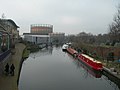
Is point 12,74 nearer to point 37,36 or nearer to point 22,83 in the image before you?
point 22,83

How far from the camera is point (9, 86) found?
40.2ft

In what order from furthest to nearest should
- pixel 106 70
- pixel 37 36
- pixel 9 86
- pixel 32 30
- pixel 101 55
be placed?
pixel 32 30
pixel 37 36
pixel 101 55
pixel 106 70
pixel 9 86

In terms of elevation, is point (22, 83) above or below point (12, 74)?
below

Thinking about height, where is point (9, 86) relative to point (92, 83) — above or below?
above

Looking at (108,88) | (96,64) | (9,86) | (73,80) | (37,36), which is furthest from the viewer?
(37,36)

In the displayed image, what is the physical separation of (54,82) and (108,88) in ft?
15.1

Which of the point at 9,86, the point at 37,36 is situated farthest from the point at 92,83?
the point at 37,36

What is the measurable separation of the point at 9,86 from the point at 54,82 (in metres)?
6.03

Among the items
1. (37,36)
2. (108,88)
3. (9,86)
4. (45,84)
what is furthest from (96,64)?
(37,36)

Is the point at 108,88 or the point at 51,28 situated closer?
the point at 108,88

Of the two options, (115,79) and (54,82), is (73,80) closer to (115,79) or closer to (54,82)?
(54,82)

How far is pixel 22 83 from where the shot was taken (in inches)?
A: 670

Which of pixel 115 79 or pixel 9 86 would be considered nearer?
pixel 9 86

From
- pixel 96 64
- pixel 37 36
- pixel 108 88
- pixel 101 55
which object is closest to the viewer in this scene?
pixel 108 88
